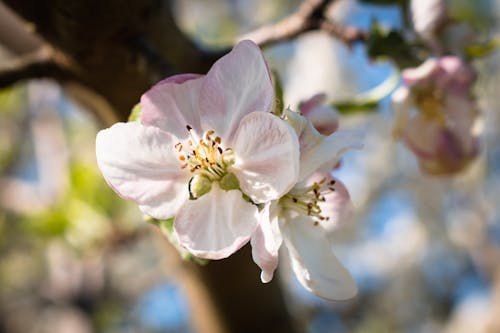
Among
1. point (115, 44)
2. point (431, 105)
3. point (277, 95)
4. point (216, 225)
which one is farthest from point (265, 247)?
point (431, 105)

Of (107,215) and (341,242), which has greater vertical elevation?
A: (107,215)

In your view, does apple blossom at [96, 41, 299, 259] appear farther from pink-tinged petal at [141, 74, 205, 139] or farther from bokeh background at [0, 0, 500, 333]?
bokeh background at [0, 0, 500, 333]

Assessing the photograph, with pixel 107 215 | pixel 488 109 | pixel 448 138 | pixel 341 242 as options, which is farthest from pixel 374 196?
pixel 448 138

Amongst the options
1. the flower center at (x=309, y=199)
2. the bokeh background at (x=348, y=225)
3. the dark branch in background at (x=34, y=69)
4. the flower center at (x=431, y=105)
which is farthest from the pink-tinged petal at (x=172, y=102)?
the bokeh background at (x=348, y=225)

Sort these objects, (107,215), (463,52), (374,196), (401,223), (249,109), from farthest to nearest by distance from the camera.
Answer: (401,223) → (374,196) → (107,215) → (463,52) → (249,109)

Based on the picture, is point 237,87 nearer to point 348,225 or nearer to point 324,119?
point 324,119

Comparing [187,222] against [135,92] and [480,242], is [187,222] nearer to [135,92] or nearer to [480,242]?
[135,92]

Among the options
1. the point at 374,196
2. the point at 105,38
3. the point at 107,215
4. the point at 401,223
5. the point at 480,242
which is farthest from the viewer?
the point at 401,223
